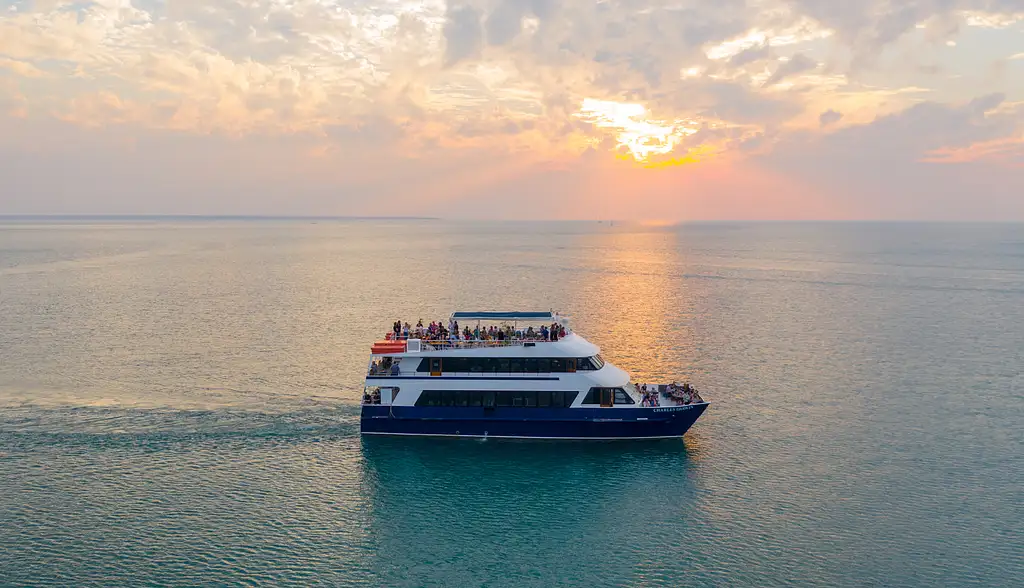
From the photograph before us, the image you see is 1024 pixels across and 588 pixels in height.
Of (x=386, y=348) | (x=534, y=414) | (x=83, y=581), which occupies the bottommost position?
(x=83, y=581)

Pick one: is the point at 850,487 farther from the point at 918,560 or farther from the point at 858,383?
the point at 858,383

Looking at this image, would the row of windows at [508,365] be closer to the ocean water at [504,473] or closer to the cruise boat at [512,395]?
the cruise boat at [512,395]

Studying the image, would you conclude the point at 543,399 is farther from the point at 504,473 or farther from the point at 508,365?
the point at 504,473

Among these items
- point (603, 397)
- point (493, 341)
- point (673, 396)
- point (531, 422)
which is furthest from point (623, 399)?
point (493, 341)

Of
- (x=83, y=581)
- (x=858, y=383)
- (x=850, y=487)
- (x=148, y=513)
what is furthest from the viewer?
(x=858, y=383)

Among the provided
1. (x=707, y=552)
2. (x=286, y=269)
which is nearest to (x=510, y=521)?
(x=707, y=552)

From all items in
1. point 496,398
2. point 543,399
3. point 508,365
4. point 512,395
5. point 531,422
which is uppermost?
point 508,365
